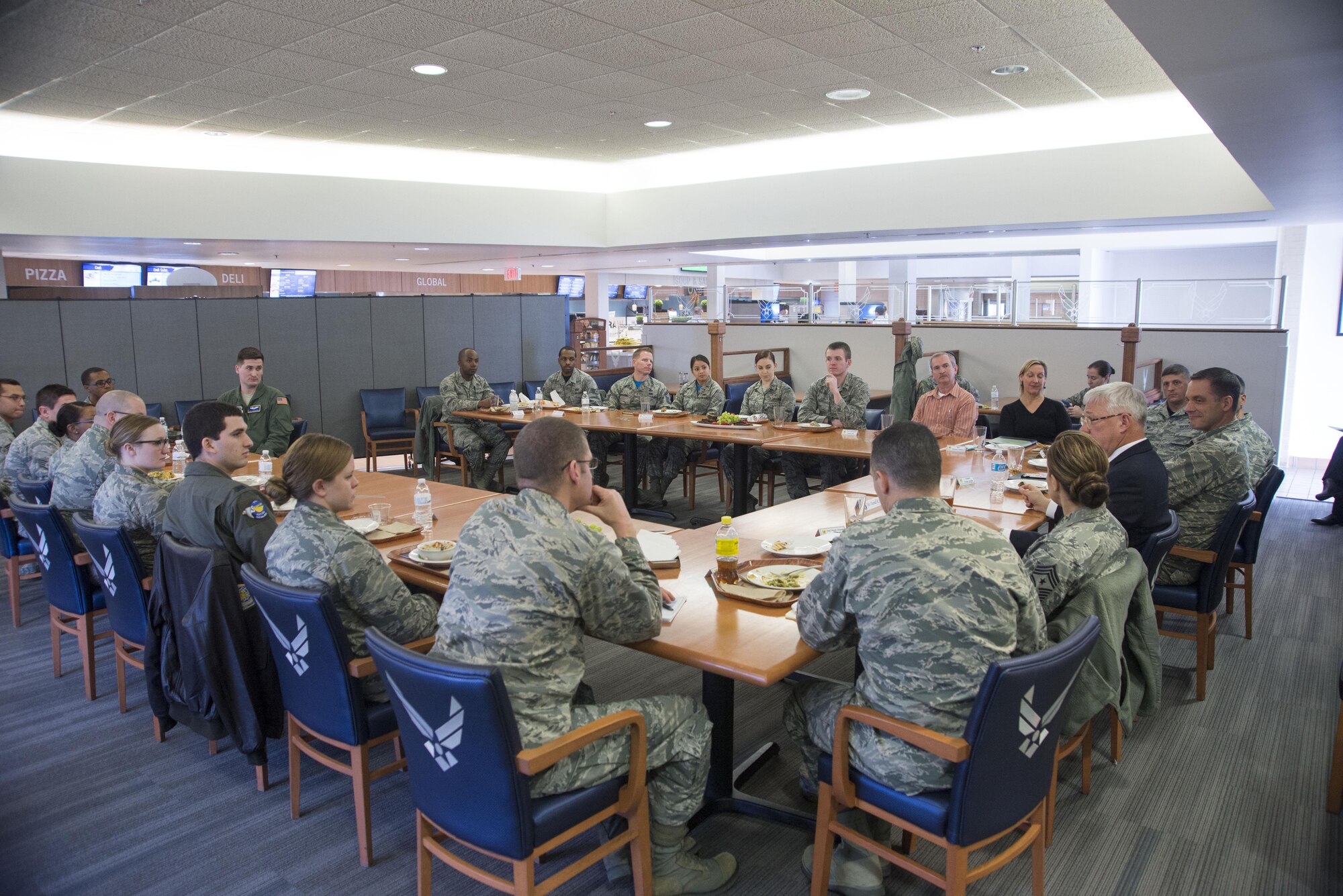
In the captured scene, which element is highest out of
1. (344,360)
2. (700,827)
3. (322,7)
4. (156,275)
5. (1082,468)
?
(322,7)

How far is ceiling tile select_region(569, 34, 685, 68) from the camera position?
4.93 meters

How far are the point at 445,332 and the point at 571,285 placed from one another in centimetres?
1013

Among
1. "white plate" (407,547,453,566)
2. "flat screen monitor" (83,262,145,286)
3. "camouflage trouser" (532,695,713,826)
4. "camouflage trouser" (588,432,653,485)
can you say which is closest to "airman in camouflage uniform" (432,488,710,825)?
"camouflage trouser" (532,695,713,826)

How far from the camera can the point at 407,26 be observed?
4.62 metres

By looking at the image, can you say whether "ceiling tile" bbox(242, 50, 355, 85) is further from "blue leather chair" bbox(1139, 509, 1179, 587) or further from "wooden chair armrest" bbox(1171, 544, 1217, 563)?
"wooden chair armrest" bbox(1171, 544, 1217, 563)

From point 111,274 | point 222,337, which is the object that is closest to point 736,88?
point 222,337

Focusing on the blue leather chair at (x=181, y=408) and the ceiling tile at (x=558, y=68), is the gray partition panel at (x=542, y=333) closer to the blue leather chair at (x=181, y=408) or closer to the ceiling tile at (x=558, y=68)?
the blue leather chair at (x=181, y=408)

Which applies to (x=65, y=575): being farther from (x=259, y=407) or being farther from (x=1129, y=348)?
(x=1129, y=348)

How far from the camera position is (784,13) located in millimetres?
4445

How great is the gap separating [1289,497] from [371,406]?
356 inches

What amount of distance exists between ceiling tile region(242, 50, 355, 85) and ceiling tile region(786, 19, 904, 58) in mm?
2856

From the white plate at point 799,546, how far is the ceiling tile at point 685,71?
345 cm

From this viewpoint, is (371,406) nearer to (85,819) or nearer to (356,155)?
(356,155)

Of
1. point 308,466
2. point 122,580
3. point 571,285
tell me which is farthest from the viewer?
point 571,285
